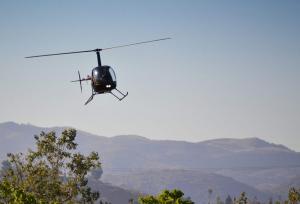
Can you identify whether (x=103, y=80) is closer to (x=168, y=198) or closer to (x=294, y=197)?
(x=168, y=198)

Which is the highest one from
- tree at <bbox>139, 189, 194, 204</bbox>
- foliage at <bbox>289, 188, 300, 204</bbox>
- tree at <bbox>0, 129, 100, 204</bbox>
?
tree at <bbox>0, 129, 100, 204</bbox>

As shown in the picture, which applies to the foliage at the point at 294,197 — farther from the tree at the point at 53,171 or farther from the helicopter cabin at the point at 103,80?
the helicopter cabin at the point at 103,80

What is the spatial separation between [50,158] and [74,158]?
3.28 meters

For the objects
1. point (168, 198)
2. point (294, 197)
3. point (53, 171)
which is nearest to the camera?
point (168, 198)

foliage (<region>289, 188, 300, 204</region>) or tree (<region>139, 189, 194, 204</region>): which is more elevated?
tree (<region>139, 189, 194, 204</region>)

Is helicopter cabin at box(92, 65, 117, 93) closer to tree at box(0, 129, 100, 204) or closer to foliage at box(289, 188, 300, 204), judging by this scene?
tree at box(0, 129, 100, 204)

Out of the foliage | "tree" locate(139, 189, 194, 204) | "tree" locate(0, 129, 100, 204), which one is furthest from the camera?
the foliage

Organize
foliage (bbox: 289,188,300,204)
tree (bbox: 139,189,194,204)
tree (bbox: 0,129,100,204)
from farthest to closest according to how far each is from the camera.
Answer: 1. foliage (bbox: 289,188,300,204)
2. tree (bbox: 0,129,100,204)
3. tree (bbox: 139,189,194,204)

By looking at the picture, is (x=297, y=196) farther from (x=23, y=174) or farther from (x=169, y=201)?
(x=169, y=201)

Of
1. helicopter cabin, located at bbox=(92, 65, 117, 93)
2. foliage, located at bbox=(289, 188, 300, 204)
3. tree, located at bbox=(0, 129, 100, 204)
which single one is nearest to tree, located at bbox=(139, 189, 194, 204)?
helicopter cabin, located at bbox=(92, 65, 117, 93)

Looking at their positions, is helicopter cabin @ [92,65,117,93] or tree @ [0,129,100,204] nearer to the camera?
helicopter cabin @ [92,65,117,93]

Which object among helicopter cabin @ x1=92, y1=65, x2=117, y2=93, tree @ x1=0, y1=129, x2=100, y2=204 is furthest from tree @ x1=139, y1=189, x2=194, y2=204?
tree @ x1=0, y1=129, x2=100, y2=204

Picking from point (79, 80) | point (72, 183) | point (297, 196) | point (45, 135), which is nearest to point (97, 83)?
point (79, 80)

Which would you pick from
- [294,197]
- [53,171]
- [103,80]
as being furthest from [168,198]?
[294,197]
